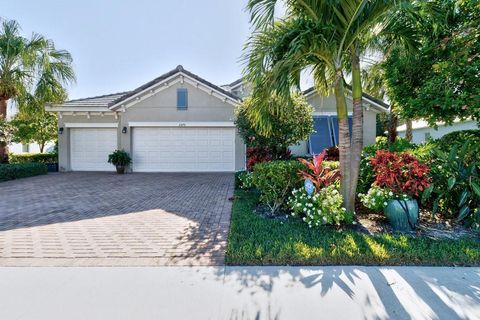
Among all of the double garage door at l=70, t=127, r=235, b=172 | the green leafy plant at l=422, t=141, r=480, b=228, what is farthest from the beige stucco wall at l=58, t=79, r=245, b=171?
the green leafy plant at l=422, t=141, r=480, b=228

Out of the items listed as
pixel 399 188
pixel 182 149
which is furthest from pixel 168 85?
pixel 399 188

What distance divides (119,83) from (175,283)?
19342 mm

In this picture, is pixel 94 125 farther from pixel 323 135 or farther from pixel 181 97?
pixel 323 135

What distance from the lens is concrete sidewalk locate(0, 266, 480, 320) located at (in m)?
2.61

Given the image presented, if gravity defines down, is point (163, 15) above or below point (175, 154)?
above

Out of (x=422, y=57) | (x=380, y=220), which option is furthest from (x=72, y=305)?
(x=422, y=57)

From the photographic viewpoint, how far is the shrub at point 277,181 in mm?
5910

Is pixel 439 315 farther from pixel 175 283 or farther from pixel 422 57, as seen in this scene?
pixel 422 57

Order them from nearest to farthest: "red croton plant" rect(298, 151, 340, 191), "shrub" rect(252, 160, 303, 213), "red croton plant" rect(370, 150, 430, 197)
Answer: "red croton plant" rect(370, 150, 430, 197) < "red croton plant" rect(298, 151, 340, 191) < "shrub" rect(252, 160, 303, 213)

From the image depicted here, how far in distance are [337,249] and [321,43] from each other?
149 inches

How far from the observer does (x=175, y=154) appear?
46.3 feet

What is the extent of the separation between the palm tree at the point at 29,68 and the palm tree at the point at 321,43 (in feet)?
42.1

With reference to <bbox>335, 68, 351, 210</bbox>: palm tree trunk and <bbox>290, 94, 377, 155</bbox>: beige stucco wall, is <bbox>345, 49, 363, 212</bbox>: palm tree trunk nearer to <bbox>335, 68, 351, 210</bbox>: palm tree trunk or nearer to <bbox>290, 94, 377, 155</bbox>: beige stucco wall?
<bbox>335, 68, 351, 210</bbox>: palm tree trunk

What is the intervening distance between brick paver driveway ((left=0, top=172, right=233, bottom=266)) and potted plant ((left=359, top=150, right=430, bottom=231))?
3256 mm
